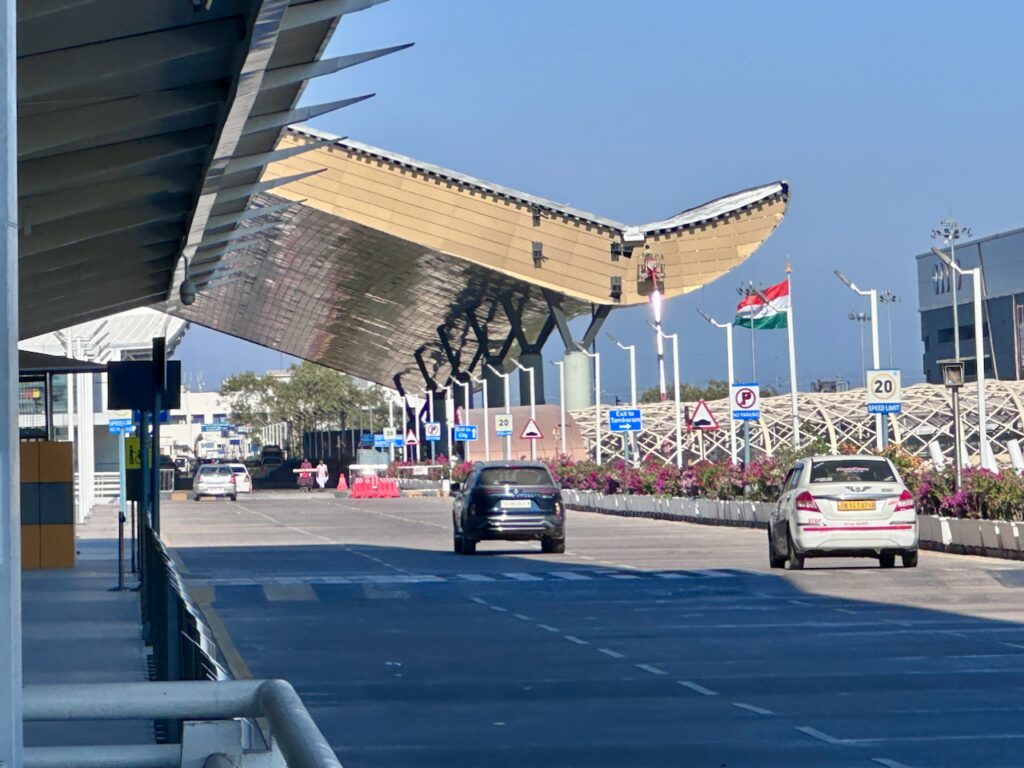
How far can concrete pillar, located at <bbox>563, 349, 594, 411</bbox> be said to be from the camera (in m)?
87.4

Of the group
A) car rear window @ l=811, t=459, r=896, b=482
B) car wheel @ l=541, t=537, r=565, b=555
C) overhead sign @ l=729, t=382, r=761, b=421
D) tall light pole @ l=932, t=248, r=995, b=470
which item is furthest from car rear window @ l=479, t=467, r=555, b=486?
overhead sign @ l=729, t=382, r=761, b=421

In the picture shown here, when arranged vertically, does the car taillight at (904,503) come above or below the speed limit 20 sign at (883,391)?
below

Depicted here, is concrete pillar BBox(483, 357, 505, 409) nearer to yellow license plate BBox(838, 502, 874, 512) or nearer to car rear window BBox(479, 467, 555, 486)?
car rear window BBox(479, 467, 555, 486)

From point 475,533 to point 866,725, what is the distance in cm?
2248

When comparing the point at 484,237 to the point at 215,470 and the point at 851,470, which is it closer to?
the point at 215,470

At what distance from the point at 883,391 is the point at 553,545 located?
1003 cm

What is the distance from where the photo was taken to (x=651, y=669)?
15.8 meters

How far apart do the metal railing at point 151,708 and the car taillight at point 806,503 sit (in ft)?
72.7

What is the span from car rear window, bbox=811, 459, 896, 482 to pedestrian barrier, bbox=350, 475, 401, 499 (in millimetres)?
56654

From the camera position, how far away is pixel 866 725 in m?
12.2

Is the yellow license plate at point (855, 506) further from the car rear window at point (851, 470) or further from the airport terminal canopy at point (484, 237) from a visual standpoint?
the airport terminal canopy at point (484, 237)

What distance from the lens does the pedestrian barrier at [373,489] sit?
84062 millimetres

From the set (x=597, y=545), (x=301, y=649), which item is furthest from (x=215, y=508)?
(x=301, y=649)

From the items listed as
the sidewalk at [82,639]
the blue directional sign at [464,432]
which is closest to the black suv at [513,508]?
the sidewalk at [82,639]
